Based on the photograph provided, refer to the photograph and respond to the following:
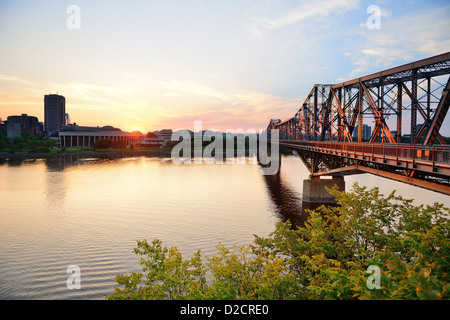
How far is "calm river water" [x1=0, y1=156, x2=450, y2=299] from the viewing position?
1978 centimetres

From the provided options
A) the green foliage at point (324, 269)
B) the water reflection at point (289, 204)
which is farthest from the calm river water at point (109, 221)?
the green foliage at point (324, 269)

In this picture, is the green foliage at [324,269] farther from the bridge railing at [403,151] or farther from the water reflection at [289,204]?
the water reflection at [289,204]

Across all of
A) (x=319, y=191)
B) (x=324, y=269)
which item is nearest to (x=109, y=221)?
(x=324, y=269)

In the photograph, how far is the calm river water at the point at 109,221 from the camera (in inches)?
779

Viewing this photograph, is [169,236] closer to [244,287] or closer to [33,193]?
[244,287]

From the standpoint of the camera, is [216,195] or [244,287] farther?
[216,195]

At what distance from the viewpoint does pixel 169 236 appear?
88.9ft

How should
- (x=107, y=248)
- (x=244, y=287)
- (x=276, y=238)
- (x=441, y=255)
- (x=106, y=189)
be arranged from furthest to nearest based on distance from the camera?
(x=106, y=189)
(x=107, y=248)
(x=276, y=238)
(x=244, y=287)
(x=441, y=255)

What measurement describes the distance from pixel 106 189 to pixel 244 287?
46.7 metres

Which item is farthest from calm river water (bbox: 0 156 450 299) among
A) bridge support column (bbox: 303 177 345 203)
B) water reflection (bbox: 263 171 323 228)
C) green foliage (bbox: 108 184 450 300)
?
green foliage (bbox: 108 184 450 300)

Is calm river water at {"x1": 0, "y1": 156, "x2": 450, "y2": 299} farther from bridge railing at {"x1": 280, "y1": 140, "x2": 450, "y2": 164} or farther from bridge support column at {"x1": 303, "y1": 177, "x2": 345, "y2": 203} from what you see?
bridge railing at {"x1": 280, "y1": 140, "x2": 450, "y2": 164}
